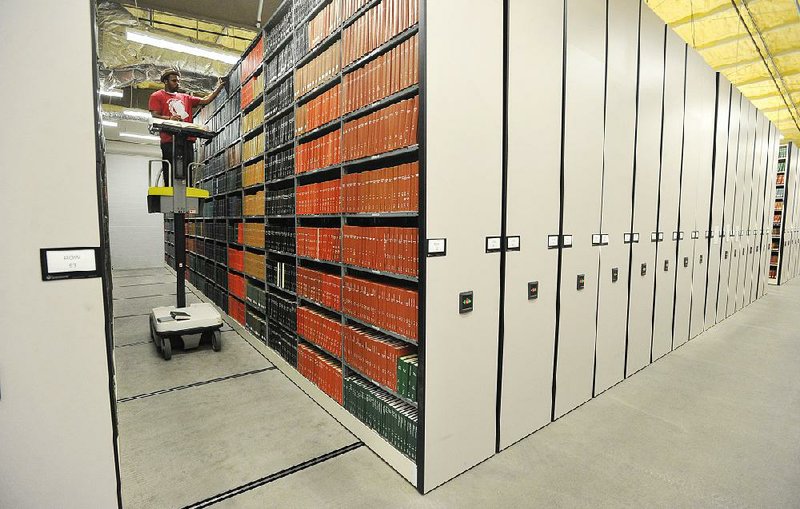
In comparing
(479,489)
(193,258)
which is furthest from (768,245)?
(193,258)

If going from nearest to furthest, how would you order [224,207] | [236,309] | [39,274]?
→ [39,274]
[236,309]
[224,207]

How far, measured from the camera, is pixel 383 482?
1.96 metres

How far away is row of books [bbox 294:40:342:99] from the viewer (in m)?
2.63

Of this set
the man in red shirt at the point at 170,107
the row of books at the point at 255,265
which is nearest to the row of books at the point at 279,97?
the man in red shirt at the point at 170,107

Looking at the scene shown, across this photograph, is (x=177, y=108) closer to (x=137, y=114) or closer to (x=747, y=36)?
(x=137, y=114)

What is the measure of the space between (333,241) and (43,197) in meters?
1.63

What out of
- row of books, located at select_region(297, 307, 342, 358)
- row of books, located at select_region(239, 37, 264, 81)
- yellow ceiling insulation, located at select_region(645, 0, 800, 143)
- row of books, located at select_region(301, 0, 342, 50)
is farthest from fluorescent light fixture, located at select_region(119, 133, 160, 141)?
yellow ceiling insulation, located at select_region(645, 0, 800, 143)

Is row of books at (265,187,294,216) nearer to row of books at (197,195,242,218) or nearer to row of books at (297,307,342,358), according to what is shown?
row of books at (297,307,342,358)

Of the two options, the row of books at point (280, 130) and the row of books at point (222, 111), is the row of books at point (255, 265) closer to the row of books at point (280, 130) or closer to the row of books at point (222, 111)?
the row of books at point (280, 130)

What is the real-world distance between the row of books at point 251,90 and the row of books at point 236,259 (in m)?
1.78

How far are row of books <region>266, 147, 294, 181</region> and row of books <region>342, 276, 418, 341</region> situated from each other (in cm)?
141

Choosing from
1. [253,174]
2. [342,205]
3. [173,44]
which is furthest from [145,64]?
[342,205]

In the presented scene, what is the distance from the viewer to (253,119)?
4.22m

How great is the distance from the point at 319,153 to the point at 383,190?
36.6 inches
